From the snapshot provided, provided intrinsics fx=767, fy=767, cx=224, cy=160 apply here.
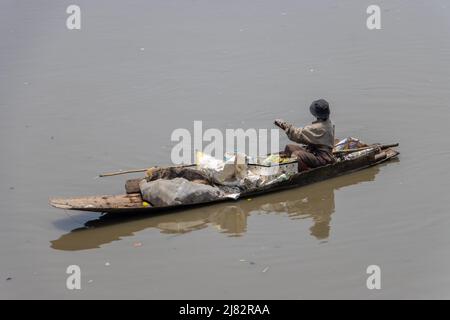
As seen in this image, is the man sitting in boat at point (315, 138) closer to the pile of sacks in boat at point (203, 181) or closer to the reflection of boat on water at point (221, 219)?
the pile of sacks in boat at point (203, 181)

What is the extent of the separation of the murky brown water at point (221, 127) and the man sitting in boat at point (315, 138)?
359mm

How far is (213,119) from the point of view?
11211mm

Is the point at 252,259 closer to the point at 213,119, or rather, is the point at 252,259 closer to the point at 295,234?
the point at 295,234

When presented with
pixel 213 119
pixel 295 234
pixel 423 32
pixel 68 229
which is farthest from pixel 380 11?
pixel 68 229

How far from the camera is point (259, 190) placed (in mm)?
9312

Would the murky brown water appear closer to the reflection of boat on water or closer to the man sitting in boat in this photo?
the reflection of boat on water

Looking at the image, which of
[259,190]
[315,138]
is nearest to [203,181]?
[259,190]

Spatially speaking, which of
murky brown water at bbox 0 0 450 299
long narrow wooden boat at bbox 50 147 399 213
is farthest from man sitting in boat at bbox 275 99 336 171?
murky brown water at bbox 0 0 450 299

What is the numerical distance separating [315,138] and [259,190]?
97 centimetres

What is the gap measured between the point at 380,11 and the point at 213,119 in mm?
5923

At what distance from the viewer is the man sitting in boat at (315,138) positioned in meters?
9.42

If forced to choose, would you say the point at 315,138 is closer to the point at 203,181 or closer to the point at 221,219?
the point at 203,181

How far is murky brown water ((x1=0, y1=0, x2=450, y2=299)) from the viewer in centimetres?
779
